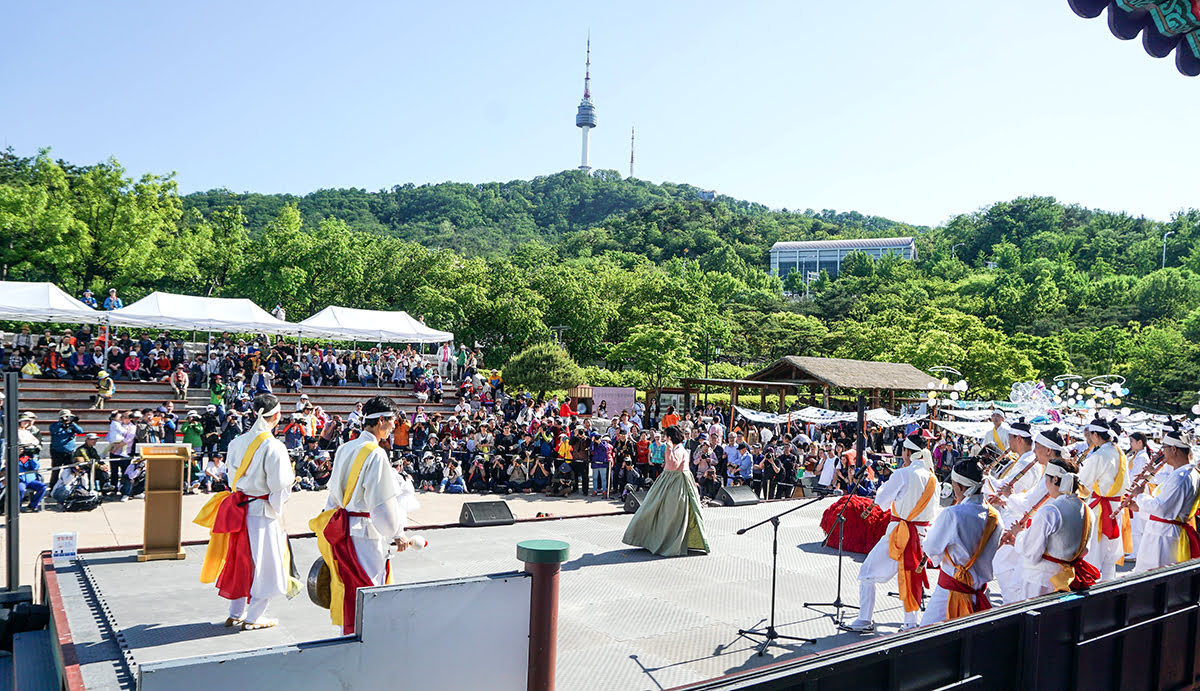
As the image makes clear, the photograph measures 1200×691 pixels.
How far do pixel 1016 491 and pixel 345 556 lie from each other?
708cm

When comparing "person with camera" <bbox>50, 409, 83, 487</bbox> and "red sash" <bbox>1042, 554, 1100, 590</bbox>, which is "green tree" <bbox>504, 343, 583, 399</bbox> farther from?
"red sash" <bbox>1042, 554, 1100, 590</bbox>

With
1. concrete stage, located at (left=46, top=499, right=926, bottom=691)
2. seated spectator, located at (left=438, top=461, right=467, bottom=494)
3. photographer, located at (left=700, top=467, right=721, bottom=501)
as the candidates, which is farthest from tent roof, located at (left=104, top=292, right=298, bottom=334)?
concrete stage, located at (left=46, top=499, right=926, bottom=691)

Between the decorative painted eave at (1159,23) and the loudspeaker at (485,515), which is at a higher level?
the decorative painted eave at (1159,23)

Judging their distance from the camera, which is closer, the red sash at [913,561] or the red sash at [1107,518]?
the red sash at [913,561]

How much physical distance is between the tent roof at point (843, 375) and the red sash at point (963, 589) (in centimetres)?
2140

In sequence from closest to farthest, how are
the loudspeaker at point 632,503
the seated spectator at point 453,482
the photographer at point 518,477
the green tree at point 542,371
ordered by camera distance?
the loudspeaker at point 632,503 → the seated spectator at point 453,482 → the photographer at point 518,477 → the green tree at point 542,371

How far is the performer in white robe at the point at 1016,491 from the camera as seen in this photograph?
21.4 feet

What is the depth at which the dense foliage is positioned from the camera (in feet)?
107

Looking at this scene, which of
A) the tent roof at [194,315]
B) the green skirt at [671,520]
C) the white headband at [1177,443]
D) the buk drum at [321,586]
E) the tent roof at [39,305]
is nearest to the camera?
the buk drum at [321,586]

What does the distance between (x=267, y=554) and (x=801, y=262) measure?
119476mm

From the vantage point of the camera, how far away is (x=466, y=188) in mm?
108812

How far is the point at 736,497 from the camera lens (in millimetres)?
13594

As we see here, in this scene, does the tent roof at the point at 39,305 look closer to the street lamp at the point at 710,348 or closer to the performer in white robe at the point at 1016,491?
the performer in white robe at the point at 1016,491

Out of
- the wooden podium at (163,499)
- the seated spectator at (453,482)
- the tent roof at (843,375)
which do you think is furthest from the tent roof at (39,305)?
the tent roof at (843,375)
